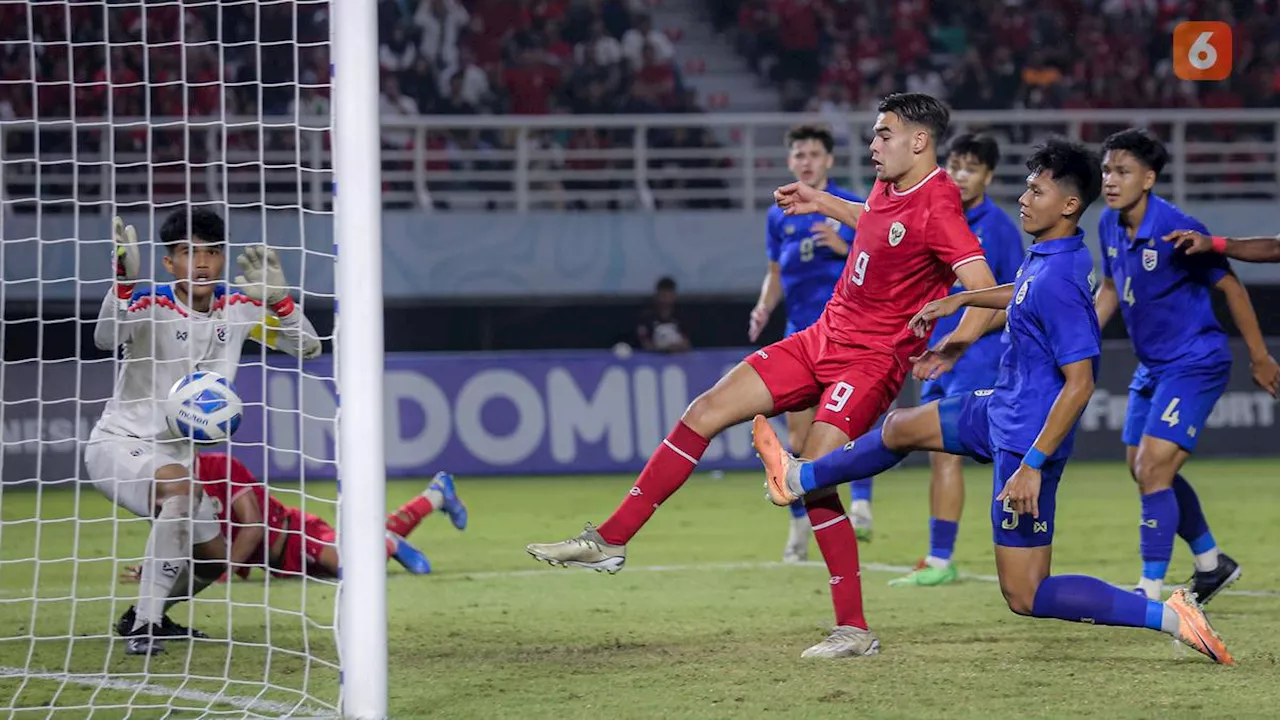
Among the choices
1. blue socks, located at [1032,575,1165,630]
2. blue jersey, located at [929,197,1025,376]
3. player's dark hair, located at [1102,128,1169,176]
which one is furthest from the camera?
blue jersey, located at [929,197,1025,376]

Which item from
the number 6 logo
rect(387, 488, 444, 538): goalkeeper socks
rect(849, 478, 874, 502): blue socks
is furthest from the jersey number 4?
A: the number 6 logo

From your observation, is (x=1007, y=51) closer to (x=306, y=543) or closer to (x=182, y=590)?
(x=306, y=543)

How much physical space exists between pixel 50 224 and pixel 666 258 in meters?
6.37

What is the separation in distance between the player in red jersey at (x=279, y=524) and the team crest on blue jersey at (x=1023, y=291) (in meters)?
2.64

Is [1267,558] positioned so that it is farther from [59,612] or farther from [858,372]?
[59,612]

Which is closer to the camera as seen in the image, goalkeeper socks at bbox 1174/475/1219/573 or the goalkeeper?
the goalkeeper

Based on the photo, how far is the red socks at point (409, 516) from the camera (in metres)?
8.59

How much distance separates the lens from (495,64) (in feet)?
64.5

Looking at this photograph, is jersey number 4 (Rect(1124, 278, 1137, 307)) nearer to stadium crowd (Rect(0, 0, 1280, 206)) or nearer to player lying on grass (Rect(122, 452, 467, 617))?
player lying on grass (Rect(122, 452, 467, 617))

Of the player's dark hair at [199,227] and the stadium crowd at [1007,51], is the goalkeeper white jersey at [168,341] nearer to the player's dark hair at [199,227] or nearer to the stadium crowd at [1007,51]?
the player's dark hair at [199,227]

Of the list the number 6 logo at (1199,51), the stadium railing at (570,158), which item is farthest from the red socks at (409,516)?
the stadium railing at (570,158)

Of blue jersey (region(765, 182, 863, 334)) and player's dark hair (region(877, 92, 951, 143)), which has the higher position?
player's dark hair (region(877, 92, 951, 143))

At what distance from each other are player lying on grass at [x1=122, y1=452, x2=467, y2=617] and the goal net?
0.18 m

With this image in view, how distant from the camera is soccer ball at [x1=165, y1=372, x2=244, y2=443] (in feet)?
20.4
